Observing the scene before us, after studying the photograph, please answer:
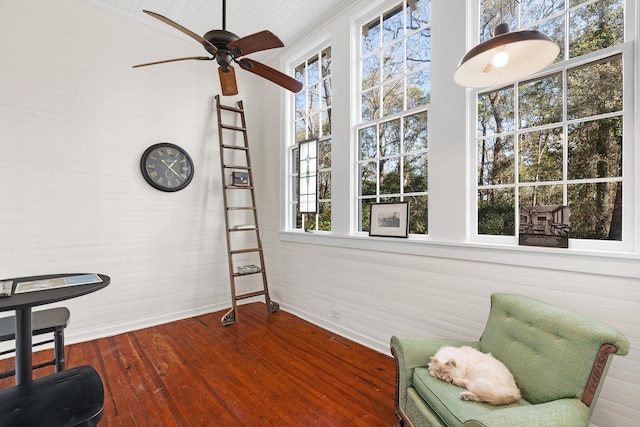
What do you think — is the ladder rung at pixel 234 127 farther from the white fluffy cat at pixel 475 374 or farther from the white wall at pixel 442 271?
the white fluffy cat at pixel 475 374

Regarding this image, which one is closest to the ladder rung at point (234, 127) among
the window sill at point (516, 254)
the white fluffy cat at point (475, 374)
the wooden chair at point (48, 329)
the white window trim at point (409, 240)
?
the white window trim at point (409, 240)

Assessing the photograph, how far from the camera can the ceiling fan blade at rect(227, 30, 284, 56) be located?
1.80 m

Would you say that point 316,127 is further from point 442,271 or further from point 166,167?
point 442,271

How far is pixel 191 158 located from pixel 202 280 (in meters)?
1.61

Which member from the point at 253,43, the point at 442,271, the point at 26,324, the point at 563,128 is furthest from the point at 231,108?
the point at 563,128

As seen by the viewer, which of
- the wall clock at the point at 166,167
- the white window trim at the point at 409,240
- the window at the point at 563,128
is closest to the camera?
the white window trim at the point at 409,240

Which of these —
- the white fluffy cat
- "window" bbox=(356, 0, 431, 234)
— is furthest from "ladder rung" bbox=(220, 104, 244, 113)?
the white fluffy cat

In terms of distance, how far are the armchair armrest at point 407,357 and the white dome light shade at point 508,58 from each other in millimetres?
1540

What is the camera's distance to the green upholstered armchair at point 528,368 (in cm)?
120

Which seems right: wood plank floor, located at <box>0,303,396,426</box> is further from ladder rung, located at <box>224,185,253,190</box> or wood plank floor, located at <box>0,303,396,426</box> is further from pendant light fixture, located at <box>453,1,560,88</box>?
pendant light fixture, located at <box>453,1,560,88</box>

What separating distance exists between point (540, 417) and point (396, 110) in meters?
2.49

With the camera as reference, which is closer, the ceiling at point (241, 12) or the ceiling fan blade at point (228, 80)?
the ceiling fan blade at point (228, 80)

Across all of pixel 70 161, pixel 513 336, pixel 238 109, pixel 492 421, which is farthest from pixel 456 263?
pixel 70 161

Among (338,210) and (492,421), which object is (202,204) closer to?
(338,210)
